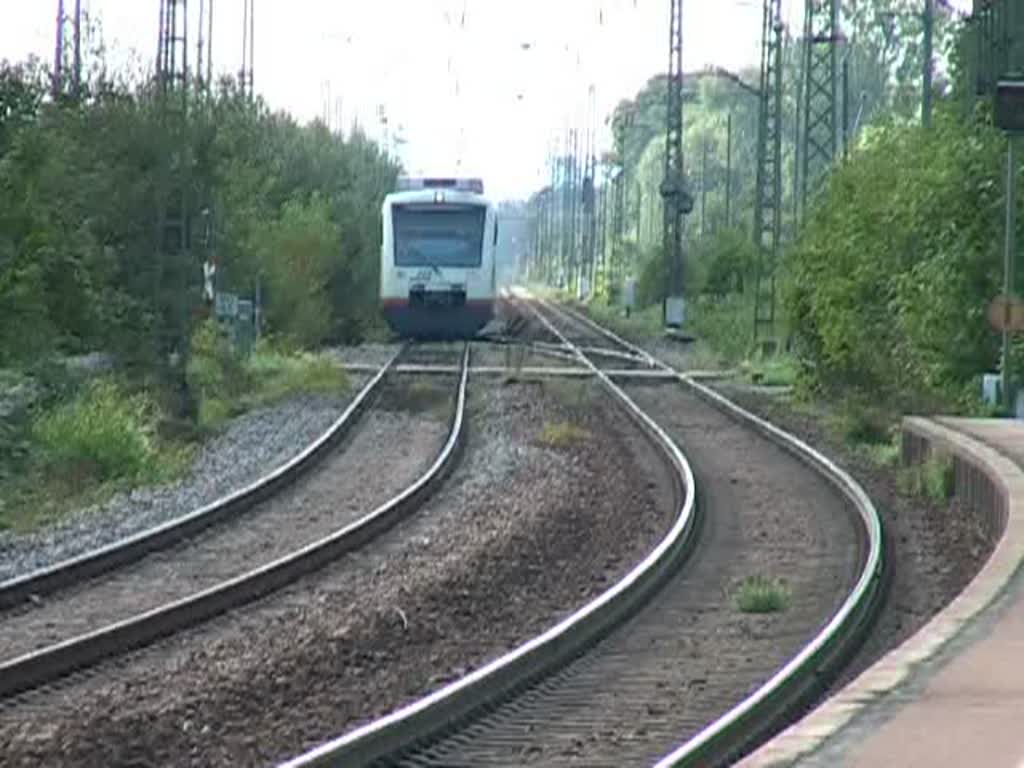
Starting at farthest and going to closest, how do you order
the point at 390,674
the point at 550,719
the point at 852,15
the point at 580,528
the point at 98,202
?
the point at 852,15
the point at 98,202
the point at 580,528
the point at 390,674
the point at 550,719

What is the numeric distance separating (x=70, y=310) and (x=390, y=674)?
2023 cm

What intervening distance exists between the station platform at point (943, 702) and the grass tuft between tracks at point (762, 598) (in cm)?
137

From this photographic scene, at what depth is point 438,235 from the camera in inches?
2007

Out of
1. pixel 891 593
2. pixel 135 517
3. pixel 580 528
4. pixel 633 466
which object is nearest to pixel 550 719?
pixel 891 593

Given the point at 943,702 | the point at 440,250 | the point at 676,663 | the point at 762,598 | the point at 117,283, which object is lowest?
the point at 676,663

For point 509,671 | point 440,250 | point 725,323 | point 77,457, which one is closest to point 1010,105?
point 77,457

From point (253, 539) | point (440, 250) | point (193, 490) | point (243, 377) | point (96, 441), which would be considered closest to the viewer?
point (253, 539)

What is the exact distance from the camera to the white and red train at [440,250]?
50.8 metres

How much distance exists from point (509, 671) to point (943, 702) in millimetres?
3025

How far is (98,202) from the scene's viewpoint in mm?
35000

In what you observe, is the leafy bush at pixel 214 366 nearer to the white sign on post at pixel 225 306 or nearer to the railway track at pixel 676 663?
the white sign on post at pixel 225 306

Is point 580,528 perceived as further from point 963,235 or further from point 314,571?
point 963,235

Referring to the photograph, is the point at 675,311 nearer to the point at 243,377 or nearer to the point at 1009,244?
the point at 243,377

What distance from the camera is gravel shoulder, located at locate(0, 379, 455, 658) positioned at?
47.0 ft
